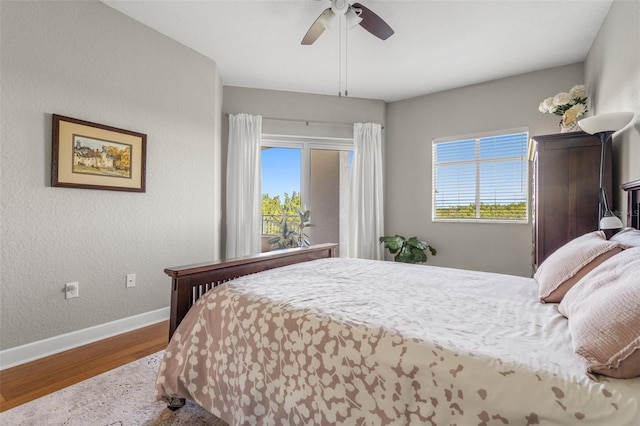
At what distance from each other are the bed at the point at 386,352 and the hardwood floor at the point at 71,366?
839 mm

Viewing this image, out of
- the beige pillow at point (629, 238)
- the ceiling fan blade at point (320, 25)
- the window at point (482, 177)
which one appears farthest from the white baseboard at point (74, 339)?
the window at point (482, 177)

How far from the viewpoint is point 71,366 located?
6.89 feet

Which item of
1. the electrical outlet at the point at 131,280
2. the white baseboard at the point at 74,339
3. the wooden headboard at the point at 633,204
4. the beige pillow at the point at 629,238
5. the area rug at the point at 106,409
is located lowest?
the area rug at the point at 106,409

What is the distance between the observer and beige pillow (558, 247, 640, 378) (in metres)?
0.78

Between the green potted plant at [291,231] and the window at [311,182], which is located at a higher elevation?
the window at [311,182]

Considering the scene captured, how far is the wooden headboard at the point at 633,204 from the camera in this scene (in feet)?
6.17

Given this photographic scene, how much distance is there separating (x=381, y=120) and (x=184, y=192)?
293 cm

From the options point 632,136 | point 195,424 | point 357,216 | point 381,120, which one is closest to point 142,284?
point 195,424

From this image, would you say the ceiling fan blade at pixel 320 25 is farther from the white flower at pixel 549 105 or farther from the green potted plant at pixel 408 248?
the green potted plant at pixel 408 248

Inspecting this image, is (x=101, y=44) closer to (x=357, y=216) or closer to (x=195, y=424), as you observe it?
(x=195, y=424)

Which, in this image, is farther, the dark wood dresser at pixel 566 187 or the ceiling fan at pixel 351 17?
the dark wood dresser at pixel 566 187

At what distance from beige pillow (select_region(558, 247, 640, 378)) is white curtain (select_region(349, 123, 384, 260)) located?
332 cm

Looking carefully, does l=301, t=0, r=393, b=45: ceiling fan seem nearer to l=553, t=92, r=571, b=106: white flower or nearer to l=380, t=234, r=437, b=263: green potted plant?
l=553, t=92, r=571, b=106: white flower

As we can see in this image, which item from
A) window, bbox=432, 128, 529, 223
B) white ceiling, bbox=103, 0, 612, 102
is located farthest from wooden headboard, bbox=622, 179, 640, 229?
window, bbox=432, 128, 529, 223
